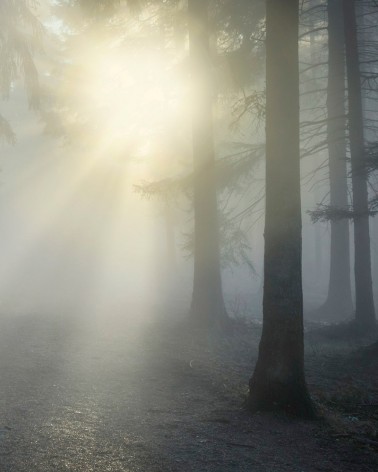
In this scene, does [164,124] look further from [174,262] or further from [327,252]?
[327,252]

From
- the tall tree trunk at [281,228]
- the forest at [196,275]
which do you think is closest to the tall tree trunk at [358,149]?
the forest at [196,275]

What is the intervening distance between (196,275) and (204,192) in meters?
2.21

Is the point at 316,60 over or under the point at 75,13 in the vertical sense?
over

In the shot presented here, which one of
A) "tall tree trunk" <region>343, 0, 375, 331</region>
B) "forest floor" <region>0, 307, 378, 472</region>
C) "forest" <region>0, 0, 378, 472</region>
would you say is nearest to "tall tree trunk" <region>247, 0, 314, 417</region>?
"forest" <region>0, 0, 378, 472</region>

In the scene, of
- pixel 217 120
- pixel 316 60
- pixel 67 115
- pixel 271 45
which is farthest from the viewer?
pixel 316 60

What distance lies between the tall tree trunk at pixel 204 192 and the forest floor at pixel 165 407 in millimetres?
1114

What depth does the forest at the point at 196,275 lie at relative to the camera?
654 cm

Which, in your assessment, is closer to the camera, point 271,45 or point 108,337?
point 271,45

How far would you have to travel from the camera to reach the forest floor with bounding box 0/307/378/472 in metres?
5.74

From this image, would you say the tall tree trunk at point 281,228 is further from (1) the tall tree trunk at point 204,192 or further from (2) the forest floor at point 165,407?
(1) the tall tree trunk at point 204,192

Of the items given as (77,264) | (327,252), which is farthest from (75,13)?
(327,252)

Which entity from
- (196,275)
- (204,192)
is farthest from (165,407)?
(204,192)

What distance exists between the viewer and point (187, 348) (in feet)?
40.1

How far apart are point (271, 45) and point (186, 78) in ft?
26.0
